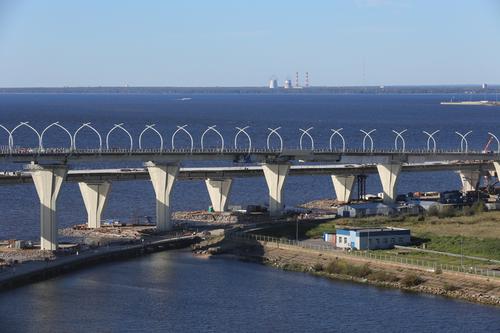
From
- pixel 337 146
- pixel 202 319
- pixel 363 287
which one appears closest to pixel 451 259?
pixel 363 287

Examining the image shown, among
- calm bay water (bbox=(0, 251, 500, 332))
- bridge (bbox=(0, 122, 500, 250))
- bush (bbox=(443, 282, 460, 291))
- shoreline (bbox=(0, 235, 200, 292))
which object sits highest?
bridge (bbox=(0, 122, 500, 250))

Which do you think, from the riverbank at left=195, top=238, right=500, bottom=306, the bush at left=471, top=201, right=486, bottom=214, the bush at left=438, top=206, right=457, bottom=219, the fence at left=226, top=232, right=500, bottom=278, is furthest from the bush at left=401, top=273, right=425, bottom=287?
the bush at left=471, top=201, right=486, bottom=214

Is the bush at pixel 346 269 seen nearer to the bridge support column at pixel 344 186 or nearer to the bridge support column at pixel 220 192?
the bridge support column at pixel 220 192

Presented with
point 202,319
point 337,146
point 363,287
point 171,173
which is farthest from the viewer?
point 337,146

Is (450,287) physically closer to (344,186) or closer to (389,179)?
(389,179)

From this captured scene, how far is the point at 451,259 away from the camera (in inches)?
2822

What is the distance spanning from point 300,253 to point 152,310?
17.6 metres

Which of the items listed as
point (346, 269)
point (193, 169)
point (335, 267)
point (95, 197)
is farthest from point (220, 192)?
point (346, 269)

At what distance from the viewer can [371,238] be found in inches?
3012

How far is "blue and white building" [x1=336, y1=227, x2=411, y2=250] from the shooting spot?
76.1 meters

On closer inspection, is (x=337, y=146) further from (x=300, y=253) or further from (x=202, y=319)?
(x=202, y=319)

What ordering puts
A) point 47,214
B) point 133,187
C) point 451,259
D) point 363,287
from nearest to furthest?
point 363,287, point 451,259, point 47,214, point 133,187

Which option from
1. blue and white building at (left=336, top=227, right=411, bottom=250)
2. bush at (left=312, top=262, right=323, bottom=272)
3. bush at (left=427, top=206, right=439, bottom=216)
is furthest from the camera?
bush at (left=427, top=206, right=439, bottom=216)

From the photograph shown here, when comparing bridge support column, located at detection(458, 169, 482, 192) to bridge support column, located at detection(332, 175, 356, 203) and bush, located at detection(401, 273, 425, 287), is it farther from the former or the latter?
bush, located at detection(401, 273, 425, 287)
